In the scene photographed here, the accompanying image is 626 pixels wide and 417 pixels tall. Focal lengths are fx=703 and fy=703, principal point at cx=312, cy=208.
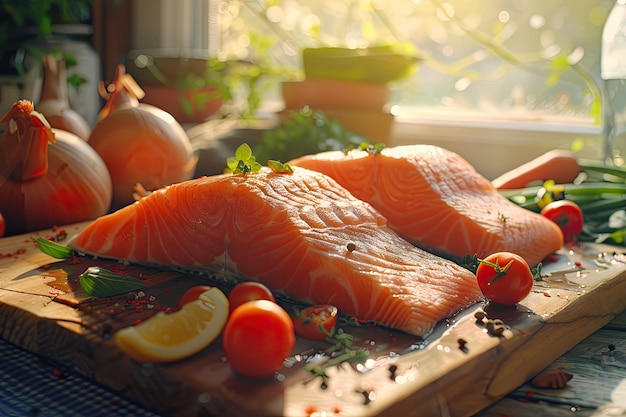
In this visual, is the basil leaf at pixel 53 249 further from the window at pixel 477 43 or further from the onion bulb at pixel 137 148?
the window at pixel 477 43

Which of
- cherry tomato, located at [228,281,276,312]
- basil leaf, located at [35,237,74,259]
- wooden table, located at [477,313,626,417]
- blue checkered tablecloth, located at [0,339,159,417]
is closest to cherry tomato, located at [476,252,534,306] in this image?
wooden table, located at [477,313,626,417]

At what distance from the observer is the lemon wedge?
1.05 meters

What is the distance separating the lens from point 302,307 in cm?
137

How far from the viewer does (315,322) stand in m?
1.19

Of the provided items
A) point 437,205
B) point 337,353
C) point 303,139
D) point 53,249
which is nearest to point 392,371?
point 337,353

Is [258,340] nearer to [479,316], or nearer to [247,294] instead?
[247,294]

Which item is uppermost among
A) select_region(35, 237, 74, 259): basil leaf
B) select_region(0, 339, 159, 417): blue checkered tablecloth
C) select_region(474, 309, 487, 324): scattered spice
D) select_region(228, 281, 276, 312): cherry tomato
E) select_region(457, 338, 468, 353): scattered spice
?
select_region(228, 281, 276, 312): cherry tomato

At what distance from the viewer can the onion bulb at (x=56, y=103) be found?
228cm

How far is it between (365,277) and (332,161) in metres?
0.63

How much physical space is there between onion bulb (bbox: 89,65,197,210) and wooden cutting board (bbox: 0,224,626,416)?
0.64 m

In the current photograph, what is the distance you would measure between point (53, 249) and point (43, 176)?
0.39 meters

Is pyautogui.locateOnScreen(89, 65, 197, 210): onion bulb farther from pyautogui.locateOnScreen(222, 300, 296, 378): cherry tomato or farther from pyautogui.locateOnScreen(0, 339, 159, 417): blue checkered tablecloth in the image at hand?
pyautogui.locateOnScreen(222, 300, 296, 378): cherry tomato

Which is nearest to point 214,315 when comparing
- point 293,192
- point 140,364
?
point 140,364

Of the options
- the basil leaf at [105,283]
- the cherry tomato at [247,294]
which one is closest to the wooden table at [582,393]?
the cherry tomato at [247,294]
